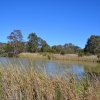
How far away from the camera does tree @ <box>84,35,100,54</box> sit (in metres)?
52.2

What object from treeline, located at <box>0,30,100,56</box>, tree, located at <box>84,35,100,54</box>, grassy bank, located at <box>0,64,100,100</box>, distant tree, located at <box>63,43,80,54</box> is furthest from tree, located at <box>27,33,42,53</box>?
grassy bank, located at <box>0,64,100,100</box>

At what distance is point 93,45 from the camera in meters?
52.9

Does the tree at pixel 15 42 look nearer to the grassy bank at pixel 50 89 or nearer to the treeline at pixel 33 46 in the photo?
the treeline at pixel 33 46

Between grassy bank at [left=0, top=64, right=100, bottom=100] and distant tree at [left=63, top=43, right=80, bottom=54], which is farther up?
distant tree at [left=63, top=43, right=80, bottom=54]

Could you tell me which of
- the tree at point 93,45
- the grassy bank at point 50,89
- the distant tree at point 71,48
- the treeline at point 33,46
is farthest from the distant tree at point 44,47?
the grassy bank at point 50,89

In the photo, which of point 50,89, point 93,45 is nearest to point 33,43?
point 93,45

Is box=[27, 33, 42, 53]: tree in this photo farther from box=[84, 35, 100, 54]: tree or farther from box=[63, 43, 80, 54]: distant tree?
box=[84, 35, 100, 54]: tree

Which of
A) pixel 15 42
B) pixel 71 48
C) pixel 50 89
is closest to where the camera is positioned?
pixel 50 89

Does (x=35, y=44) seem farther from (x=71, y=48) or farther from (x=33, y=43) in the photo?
(x=71, y=48)

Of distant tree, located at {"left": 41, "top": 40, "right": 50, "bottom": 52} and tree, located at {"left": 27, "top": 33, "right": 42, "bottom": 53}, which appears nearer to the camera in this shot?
distant tree, located at {"left": 41, "top": 40, "right": 50, "bottom": 52}

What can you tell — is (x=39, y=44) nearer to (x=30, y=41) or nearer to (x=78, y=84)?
(x=30, y=41)

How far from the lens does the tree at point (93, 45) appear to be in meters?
52.2

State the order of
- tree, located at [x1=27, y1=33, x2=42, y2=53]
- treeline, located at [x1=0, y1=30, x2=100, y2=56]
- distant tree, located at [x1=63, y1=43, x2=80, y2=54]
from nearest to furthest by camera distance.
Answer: treeline, located at [x1=0, y1=30, x2=100, y2=56] → tree, located at [x1=27, y1=33, x2=42, y2=53] → distant tree, located at [x1=63, y1=43, x2=80, y2=54]

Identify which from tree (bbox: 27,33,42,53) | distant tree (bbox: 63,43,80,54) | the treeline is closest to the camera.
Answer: the treeline
